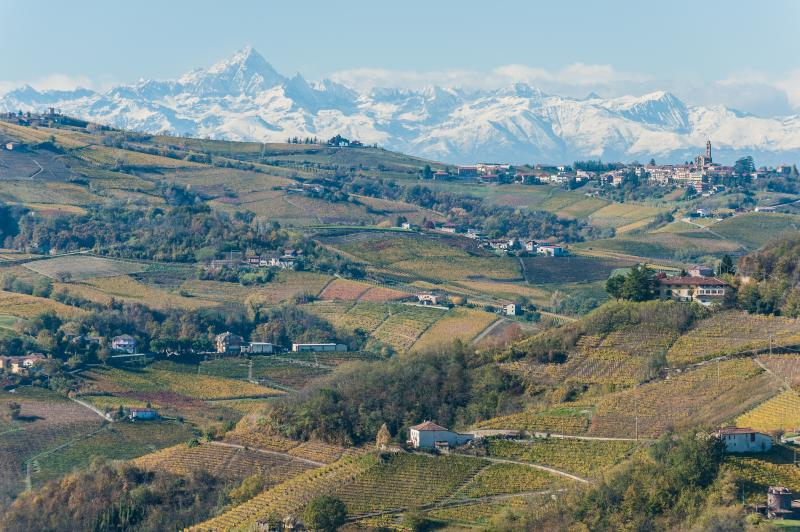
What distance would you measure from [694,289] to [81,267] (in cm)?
5162

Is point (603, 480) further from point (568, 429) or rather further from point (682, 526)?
point (568, 429)

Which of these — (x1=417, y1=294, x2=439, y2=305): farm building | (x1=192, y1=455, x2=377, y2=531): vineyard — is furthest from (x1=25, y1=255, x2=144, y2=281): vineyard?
(x1=192, y1=455, x2=377, y2=531): vineyard

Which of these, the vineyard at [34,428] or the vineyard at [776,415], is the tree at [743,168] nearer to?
the vineyard at [34,428]

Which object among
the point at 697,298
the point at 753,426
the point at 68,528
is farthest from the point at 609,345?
the point at 68,528

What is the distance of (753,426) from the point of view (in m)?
56.3

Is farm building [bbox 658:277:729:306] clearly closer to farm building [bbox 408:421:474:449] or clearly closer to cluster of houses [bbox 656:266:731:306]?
cluster of houses [bbox 656:266:731:306]

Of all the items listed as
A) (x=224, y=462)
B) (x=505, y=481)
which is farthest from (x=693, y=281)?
(x=224, y=462)

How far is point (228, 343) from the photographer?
3738 inches

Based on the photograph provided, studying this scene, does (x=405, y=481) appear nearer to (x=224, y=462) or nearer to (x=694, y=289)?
(x=224, y=462)

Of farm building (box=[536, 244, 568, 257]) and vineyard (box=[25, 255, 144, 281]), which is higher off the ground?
farm building (box=[536, 244, 568, 257])

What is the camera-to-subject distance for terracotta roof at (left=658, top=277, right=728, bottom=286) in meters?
79.0

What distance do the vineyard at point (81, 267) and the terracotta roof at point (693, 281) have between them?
45776 millimetres

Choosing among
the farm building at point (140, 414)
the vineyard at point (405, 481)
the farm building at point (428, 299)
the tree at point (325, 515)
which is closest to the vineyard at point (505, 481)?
the vineyard at point (405, 481)

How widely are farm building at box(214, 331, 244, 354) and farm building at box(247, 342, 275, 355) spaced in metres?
0.68
